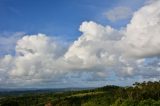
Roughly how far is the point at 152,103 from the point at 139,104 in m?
7.99

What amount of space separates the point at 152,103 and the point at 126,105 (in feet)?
52.7

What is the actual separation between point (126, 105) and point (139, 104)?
812 centimetres

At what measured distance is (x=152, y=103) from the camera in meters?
197

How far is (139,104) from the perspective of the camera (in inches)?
7820

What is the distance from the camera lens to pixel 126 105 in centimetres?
19900
